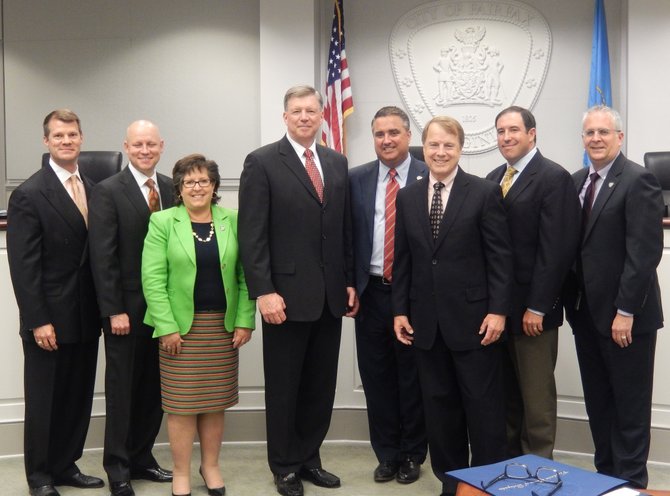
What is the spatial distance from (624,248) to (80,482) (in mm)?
2428

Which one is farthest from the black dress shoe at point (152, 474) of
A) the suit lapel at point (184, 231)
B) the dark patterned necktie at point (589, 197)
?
the dark patterned necktie at point (589, 197)

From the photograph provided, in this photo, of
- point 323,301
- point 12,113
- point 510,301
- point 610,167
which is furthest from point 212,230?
point 12,113

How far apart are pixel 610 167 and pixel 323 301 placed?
124 cm

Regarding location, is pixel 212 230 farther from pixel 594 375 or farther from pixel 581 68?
pixel 581 68

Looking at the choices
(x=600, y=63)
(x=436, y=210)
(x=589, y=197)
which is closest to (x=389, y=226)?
(x=436, y=210)

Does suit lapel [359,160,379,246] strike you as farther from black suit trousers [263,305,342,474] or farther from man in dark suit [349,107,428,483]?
black suit trousers [263,305,342,474]

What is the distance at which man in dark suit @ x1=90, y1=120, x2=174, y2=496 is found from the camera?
3.10m

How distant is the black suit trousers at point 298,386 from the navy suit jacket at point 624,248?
1048 mm

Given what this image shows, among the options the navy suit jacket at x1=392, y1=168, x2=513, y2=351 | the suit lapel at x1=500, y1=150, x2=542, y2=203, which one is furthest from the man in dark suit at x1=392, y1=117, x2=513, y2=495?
the suit lapel at x1=500, y1=150, x2=542, y2=203

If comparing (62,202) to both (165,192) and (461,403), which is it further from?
(461,403)

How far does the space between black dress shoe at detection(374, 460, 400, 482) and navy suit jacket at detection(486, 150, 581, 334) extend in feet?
2.79

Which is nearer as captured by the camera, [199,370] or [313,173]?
[199,370]

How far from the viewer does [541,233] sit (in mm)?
3014

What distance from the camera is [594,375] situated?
3146mm
